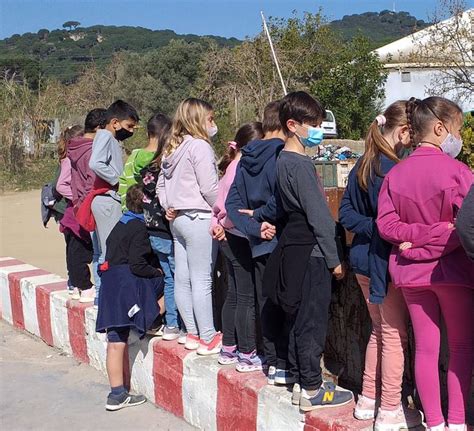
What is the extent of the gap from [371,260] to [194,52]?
163ft

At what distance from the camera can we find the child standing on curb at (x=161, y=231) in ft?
14.8

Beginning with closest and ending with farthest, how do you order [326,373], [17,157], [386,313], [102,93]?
1. [386,313]
2. [326,373]
3. [17,157]
4. [102,93]

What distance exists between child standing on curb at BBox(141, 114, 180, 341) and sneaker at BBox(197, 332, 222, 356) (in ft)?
1.07

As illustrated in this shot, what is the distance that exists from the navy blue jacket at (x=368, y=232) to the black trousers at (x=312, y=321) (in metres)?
Answer: 0.17

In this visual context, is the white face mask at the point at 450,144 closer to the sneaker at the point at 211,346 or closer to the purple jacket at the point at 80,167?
the sneaker at the point at 211,346

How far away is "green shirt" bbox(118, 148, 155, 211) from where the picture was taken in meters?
4.77

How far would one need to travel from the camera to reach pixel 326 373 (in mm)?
3912

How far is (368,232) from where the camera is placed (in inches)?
127

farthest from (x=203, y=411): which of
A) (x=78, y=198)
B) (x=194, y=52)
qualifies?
(x=194, y=52)

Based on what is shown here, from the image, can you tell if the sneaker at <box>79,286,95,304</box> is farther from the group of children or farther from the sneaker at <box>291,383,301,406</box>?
the sneaker at <box>291,383,301,406</box>

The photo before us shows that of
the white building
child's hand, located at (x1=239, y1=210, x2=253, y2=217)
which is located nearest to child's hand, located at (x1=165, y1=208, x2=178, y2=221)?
child's hand, located at (x1=239, y1=210, x2=253, y2=217)

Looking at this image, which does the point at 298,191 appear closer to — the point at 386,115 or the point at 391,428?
the point at 386,115

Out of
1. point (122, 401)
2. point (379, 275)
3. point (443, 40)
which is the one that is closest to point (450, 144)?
point (379, 275)

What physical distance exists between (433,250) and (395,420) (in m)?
0.74
